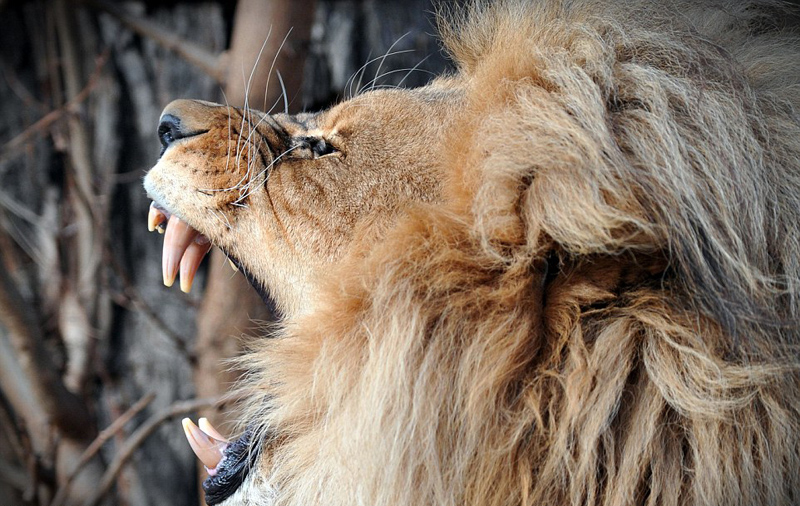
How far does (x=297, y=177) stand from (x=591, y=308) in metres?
0.56

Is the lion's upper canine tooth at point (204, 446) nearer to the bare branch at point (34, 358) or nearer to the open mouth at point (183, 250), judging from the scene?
the open mouth at point (183, 250)

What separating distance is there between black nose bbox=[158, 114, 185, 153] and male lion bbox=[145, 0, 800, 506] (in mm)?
354

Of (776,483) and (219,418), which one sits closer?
(776,483)

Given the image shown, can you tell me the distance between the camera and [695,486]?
1029 millimetres

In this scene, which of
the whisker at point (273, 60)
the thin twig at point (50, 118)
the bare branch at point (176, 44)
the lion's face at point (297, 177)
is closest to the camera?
the lion's face at point (297, 177)

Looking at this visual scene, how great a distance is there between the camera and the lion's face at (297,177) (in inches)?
50.4

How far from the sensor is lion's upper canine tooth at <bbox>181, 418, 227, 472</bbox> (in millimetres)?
1454

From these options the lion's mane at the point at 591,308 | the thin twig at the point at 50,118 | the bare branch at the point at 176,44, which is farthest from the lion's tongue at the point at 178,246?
the thin twig at the point at 50,118

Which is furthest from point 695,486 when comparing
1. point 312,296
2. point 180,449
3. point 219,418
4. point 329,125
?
point 180,449

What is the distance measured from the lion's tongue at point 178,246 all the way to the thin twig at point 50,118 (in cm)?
112

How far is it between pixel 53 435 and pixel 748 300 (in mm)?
1793

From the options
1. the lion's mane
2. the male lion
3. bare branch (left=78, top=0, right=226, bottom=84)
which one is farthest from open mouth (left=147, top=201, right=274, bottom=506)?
bare branch (left=78, top=0, right=226, bottom=84)

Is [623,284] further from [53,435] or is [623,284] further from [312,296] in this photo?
[53,435]

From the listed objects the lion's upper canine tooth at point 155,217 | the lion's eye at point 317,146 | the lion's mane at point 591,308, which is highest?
the lion's eye at point 317,146
